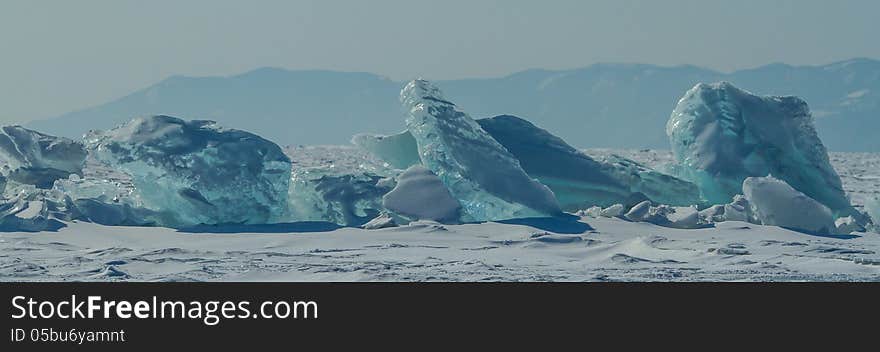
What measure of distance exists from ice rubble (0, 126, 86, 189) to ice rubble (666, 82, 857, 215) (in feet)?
23.4

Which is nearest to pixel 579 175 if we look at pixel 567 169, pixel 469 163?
pixel 567 169

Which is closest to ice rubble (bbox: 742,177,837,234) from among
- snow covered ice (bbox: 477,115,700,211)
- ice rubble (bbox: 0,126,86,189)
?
snow covered ice (bbox: 477,115,700,211)

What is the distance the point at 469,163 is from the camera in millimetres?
13828

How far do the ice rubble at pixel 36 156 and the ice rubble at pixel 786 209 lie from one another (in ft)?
24.8

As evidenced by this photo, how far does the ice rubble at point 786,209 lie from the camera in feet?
43.7

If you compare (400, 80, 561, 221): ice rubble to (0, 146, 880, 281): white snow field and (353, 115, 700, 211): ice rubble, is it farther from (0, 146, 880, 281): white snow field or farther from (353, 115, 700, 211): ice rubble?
(353, 115, 700, 211): ice rubble

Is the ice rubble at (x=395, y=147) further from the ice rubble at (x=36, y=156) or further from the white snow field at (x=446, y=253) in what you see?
the ice rubble at (x=36, y=156)

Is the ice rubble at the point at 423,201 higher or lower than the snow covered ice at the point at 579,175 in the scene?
lower

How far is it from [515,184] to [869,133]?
295 feet

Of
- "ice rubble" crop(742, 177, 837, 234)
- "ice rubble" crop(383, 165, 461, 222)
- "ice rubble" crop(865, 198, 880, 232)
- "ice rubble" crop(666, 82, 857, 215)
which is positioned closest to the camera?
"ice rubble" crop(383, 165, 461, 222)

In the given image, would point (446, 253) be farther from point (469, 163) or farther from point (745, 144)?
point (745, 144)

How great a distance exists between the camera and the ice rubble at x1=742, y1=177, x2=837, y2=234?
1331 cm

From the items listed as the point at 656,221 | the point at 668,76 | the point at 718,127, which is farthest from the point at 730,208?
the point at 668,76

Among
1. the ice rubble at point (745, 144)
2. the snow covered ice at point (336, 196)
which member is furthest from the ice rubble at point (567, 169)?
the snow covered ice at point (336, 196)
